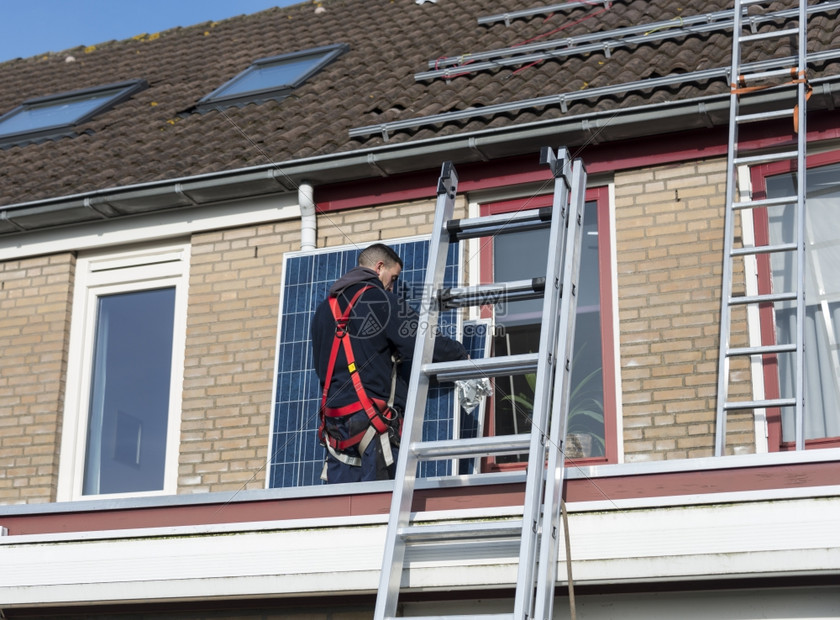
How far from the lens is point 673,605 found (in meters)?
5.30

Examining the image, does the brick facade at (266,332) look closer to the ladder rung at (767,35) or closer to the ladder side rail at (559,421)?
the ladder rung at (767,35)

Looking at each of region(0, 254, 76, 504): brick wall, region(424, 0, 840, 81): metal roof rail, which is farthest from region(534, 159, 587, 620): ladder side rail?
region(0, 254, 76, 504): brick wall

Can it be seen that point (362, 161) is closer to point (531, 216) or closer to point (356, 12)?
point (531, 216)

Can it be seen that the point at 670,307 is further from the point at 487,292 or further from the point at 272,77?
the point at 272,77

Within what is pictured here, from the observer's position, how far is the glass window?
24.0ft

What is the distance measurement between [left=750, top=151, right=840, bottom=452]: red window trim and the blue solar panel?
6.21ft

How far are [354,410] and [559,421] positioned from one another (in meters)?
1.46

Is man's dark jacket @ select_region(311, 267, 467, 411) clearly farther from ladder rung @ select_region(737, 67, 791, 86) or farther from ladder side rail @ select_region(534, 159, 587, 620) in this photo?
ladder rung @ select_region(737, 67, 791, 86)

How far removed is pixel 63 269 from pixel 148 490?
190 cm

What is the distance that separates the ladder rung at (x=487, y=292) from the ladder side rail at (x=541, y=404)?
0.10 meters

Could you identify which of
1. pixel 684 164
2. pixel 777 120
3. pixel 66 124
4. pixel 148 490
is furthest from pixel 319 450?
pixel 66 124

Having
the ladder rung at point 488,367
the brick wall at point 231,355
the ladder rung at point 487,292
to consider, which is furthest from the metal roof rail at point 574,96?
the ladder rung at point 488,367

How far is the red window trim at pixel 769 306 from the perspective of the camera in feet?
22.5

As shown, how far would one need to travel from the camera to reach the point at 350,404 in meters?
6.27
